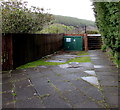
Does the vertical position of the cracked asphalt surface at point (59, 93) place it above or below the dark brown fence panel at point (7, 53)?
below

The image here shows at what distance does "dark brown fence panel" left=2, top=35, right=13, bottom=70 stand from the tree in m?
2.54

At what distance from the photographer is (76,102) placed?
2.97 meters

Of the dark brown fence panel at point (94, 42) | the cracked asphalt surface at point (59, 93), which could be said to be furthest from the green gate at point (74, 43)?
the cracked asphalt surface at point (59, 93)

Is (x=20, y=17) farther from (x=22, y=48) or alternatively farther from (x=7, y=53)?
(x=7, y=53)

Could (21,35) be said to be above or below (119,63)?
above

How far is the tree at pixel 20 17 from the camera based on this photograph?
8.16 meters

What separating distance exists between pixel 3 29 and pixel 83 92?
633cm

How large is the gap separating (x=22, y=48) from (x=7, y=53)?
926mm

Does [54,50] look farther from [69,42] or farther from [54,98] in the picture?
[54,98]

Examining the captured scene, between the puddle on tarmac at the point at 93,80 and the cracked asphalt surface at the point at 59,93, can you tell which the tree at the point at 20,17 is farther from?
the puddle on tarmac at the point at 93,80

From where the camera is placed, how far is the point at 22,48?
6688 millimetres

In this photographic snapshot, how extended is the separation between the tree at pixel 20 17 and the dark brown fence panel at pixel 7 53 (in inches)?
100

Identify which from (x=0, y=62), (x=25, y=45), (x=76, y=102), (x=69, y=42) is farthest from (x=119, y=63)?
(x=69, y=42)

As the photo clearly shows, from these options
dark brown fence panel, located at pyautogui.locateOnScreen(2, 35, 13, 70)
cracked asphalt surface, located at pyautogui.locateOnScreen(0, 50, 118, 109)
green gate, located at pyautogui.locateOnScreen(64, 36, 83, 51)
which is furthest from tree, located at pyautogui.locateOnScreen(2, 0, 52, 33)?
cracked asphalt surface, located at pyautogui.locateOnScreen(0, 50, 118, 109)
